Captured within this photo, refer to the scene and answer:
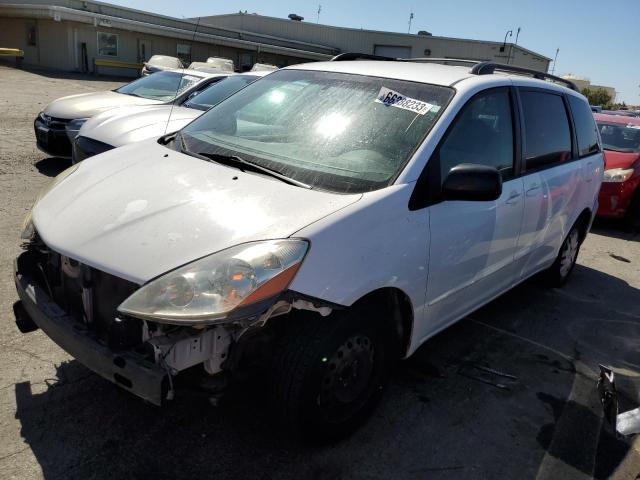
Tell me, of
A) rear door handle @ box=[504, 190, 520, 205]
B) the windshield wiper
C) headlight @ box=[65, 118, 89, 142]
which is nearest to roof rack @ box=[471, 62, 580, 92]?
rear door handle @ box=[504, 190, 520, 205]

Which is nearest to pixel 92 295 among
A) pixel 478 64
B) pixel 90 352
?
pixel 90 352

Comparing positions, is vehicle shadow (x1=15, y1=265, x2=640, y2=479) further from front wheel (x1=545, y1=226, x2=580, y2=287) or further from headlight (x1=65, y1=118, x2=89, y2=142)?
headlight (x1=65, y1=118, x2=89, y2=142)

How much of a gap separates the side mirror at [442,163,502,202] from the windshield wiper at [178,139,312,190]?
73 cm

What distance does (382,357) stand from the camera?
8.87 feet

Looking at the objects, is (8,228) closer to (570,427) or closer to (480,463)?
(480,463)

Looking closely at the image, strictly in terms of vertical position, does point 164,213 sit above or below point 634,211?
above

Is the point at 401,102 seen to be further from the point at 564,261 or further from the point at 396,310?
the point at 564,261

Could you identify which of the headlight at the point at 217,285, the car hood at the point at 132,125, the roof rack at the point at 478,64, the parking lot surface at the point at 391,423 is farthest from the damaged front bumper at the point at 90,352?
the car hood at the point at 132,125

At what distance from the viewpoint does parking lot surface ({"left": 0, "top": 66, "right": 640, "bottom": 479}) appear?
246cm

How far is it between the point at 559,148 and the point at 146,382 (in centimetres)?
362

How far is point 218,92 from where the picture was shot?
24.7ft

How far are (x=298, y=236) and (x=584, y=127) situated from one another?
3.75 m

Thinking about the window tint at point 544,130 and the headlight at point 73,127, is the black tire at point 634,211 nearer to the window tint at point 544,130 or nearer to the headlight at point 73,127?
the window tint at point 544,130

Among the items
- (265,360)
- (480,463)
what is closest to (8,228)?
(265,360)
